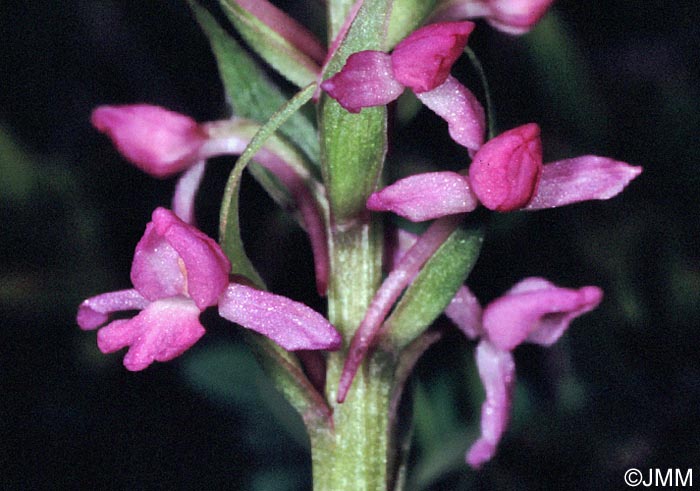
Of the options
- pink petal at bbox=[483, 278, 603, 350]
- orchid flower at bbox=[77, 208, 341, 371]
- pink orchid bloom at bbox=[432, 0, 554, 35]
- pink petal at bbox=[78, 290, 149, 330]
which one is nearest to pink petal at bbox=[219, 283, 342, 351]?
orchid flower at bbox=[77, 208, 341, 371]

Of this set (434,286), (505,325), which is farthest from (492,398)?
(434,286)

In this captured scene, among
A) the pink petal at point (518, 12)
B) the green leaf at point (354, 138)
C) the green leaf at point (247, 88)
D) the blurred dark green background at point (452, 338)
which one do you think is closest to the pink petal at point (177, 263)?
the green leaf at point (354, 138)

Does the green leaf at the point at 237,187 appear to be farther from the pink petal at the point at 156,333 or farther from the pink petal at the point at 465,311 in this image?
the pink petal at the point at 465,311

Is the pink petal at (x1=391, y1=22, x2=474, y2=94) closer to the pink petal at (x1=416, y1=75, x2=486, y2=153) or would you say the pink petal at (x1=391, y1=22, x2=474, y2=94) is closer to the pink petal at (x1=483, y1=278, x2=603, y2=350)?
the pink petal at (x1=416, y1=75, x2=486, y2=153)

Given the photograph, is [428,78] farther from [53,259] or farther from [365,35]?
[53,259]

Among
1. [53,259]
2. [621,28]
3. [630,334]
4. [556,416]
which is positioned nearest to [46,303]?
[53,259]

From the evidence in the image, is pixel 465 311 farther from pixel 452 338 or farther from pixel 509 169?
pixel 452 338

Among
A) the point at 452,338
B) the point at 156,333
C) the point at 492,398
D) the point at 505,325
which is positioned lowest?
the point at 452,338
